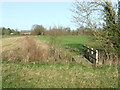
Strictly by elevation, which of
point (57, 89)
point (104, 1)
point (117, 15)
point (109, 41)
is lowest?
point (57, 89)

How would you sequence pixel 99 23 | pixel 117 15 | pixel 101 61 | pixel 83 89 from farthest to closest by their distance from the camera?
pixel 99 23 → pixel 117 15 → pixel 101 61 → pixel 83 89

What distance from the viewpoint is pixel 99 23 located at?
10.2 meters

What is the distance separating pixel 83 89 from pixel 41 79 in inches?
65.2

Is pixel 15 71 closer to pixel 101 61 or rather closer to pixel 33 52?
pixel 33 52

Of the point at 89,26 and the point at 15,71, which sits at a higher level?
the point at 89,26

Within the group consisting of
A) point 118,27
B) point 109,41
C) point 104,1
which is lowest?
point 109,41

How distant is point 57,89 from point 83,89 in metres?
0.79

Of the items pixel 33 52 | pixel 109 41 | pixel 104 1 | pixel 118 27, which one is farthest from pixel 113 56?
pixel 33 52

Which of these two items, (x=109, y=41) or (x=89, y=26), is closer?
(x=109, y=41)

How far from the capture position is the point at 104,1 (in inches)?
390

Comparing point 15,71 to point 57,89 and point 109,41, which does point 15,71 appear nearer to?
point 57,89

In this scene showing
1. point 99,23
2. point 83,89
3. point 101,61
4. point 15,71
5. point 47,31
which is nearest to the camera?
point 83,89

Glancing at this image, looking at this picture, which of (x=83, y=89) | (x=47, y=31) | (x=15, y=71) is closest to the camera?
(x=83, y=89)

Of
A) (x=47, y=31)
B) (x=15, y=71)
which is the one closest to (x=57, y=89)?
(x=15, y=71)
